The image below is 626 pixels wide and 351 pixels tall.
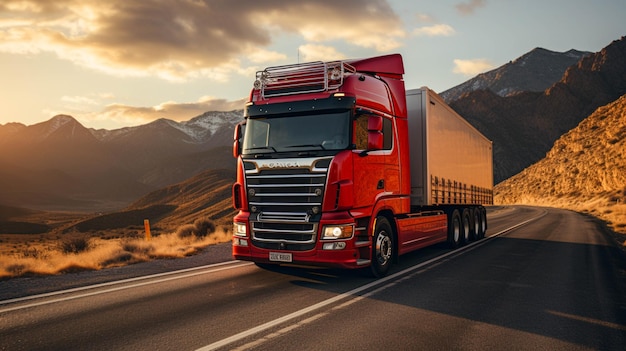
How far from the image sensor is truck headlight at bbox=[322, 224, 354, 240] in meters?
8.07

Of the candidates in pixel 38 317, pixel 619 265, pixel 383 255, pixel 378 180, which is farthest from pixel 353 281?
pixel 619 265

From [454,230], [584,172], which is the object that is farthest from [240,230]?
[584,172]

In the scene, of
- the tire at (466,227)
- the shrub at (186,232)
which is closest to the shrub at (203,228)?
the shrub at (186,232)

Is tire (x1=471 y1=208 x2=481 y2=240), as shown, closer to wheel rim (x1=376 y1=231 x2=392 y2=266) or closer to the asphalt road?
the asphalt road

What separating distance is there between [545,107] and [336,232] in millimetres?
163055

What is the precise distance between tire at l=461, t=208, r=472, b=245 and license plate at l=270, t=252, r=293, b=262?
28.8 ft

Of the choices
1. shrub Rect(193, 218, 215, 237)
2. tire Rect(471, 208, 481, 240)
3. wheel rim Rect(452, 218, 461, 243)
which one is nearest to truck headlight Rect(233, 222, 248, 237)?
wheel rim Rect(452, 218, 461, 243)

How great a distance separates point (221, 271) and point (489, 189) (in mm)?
14779

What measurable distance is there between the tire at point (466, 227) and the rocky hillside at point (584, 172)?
42.6m

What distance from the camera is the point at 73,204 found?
17362 centimetres

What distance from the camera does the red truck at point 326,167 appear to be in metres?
8.12

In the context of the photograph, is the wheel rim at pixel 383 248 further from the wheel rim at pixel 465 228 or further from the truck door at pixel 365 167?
the wheel rim at pixel 465 228

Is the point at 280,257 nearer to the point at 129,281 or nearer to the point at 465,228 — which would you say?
the point at 129,281

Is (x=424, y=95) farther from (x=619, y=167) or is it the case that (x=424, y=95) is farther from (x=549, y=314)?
(x=619, y=167)
